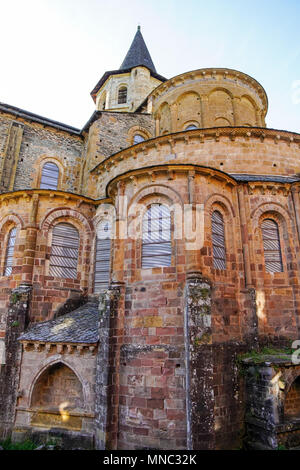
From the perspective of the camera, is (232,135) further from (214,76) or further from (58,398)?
(58,398)

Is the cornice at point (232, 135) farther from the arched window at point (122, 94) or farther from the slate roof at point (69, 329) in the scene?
the arched window at point (122, 94)

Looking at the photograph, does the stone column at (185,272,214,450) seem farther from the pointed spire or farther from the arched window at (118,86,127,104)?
the pointed spire

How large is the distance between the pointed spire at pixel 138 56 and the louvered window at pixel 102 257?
19.8m

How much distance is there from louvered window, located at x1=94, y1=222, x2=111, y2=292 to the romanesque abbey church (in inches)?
2.2

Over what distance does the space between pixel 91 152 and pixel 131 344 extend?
434 inches

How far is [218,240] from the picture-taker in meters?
9.87

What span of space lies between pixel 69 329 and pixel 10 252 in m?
4.31

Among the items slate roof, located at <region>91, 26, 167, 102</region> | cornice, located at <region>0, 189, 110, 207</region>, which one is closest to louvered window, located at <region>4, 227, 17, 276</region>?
cornice, located at <region>0, 189, 110, 207</region>

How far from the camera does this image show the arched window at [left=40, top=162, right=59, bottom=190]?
17438 mm

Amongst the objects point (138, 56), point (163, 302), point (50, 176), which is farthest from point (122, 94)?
point (163, 302)

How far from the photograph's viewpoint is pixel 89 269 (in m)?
12.3

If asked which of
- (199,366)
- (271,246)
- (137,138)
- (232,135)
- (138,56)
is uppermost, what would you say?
(138,56)
